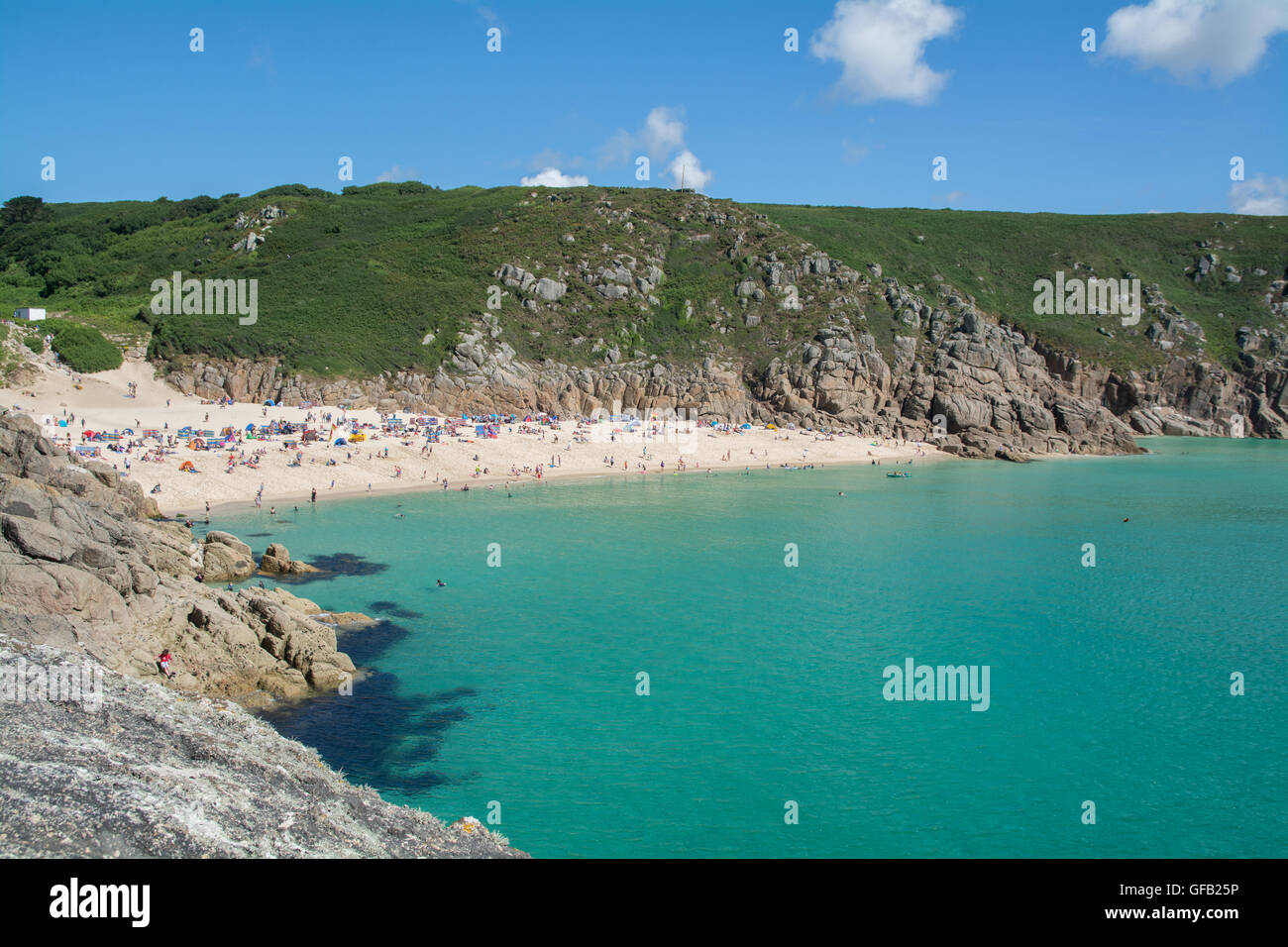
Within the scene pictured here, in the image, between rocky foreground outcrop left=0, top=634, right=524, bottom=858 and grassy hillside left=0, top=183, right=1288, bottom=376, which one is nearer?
rocky foreground outcrop left=0, top=634, right=524, bottom=858

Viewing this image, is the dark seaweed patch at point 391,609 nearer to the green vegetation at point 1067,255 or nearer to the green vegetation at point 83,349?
the green vegetation at point 83,349

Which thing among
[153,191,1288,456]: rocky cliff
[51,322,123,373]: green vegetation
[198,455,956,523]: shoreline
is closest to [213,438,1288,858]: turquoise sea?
[198,455,956,523]: shoreline

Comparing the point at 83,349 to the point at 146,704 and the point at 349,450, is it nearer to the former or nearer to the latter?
the point at 349,450

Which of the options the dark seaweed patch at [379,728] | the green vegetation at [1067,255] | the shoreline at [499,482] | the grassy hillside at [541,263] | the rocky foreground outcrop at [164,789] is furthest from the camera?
the green vegetation at [1067,255]

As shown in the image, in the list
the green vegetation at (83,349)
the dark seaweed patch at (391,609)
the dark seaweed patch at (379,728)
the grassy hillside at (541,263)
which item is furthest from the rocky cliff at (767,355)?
the dark seaweed patch at (379,728)

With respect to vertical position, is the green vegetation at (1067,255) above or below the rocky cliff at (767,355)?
above

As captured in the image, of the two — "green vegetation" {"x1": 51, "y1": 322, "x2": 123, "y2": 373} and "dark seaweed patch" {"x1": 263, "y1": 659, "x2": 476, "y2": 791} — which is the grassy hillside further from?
"dark seaweed patch" {"x1": 263, "y1": 659, "x2": 476, "y2": 791}
